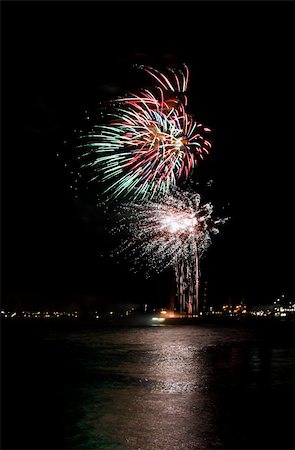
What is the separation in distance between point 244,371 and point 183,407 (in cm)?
400

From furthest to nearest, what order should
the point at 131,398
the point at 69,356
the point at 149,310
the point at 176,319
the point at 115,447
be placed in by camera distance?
the point at 149,310 < the point at 176,319 < the point at 69,356 < the point at 131,398 < the point at 115,447

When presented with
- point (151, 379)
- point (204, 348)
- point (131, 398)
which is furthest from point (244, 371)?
point (204, 348)

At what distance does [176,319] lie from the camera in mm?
37094

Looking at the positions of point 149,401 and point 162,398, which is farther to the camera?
point 162,398

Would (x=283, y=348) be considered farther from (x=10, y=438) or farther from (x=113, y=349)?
(x=10, y=438)

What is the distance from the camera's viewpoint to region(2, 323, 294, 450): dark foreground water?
5.85 m

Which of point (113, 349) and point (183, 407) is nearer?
point (183, 407)

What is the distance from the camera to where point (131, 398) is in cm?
792

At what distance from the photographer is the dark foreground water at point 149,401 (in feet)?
19.2

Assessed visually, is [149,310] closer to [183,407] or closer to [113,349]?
[113,349]

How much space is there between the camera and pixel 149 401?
302 inches

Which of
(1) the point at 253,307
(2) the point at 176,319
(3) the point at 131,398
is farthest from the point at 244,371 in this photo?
(1) the point at 253,307

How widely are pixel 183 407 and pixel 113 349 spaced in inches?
343

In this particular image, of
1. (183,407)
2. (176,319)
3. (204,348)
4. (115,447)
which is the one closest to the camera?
(115,447)
